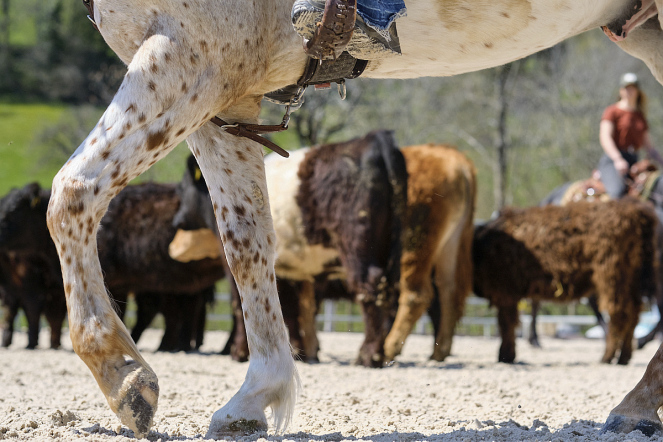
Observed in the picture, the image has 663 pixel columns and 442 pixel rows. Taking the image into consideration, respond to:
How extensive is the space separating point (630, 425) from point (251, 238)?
1.53 metres

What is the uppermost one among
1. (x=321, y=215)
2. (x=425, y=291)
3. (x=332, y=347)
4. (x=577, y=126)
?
(x=577, y=126)

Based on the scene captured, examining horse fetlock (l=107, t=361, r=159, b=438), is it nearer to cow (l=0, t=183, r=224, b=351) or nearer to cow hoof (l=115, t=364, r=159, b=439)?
cow hoof (l=115, t=364, r=159, b=439)

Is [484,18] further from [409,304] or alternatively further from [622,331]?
[622,331]

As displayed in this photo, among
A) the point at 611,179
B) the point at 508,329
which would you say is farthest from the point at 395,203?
the point at 611,179

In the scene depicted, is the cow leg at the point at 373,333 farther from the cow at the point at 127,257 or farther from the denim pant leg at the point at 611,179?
the denim pant leg at the point at 611,179

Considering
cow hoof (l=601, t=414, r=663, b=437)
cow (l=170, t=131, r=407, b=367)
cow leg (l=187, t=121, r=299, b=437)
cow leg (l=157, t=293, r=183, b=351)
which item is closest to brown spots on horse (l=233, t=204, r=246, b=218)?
cow leg (l=187, t=121, r=299, b=437)

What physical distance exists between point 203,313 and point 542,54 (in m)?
20.6

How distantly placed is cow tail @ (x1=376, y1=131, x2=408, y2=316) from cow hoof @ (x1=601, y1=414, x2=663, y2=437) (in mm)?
3819

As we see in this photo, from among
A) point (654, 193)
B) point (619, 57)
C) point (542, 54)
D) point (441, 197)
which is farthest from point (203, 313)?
point (542, 54)

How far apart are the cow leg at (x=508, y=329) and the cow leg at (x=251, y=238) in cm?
500

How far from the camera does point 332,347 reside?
1009 cm

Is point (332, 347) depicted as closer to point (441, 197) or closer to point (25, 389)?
point (441, 197)

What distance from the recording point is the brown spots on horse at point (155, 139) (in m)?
2.19

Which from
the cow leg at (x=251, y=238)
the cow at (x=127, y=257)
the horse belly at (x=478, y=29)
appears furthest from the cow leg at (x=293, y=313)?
the horse belly at (x=478, y=29)
